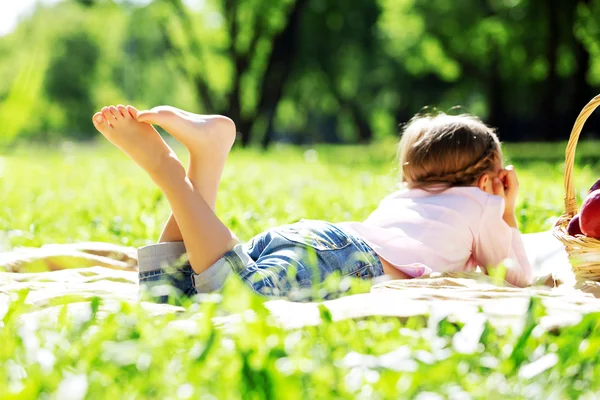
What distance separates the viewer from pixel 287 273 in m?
2.85

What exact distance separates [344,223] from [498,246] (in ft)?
2.14

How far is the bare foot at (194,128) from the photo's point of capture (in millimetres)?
3092

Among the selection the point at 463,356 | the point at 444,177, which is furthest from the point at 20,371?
the point at 444,177

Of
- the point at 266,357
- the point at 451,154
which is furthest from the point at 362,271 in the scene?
the point at 266,357

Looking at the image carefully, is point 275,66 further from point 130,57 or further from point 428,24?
point 130,57

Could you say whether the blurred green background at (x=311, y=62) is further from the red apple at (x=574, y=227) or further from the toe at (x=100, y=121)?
the red apple at (x=574, y=227)

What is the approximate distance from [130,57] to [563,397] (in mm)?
43677

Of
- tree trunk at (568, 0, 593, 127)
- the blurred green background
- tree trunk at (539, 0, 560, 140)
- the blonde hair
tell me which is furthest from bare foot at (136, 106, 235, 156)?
tree trunk at (568, 0, 593, 127)

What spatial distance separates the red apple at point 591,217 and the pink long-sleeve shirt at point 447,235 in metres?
0.32

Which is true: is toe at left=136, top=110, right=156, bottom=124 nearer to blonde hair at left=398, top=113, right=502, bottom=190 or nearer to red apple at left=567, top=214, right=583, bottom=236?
blonde hair at left=398, top=113, right=502, bottom=190

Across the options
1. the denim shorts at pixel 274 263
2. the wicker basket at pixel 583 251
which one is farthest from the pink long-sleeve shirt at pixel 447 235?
the wicker basket at pixel 583 251

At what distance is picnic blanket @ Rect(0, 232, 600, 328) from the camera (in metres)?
2.30

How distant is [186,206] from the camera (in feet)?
9.30

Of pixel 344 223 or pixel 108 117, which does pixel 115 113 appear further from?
pixel 344 223
